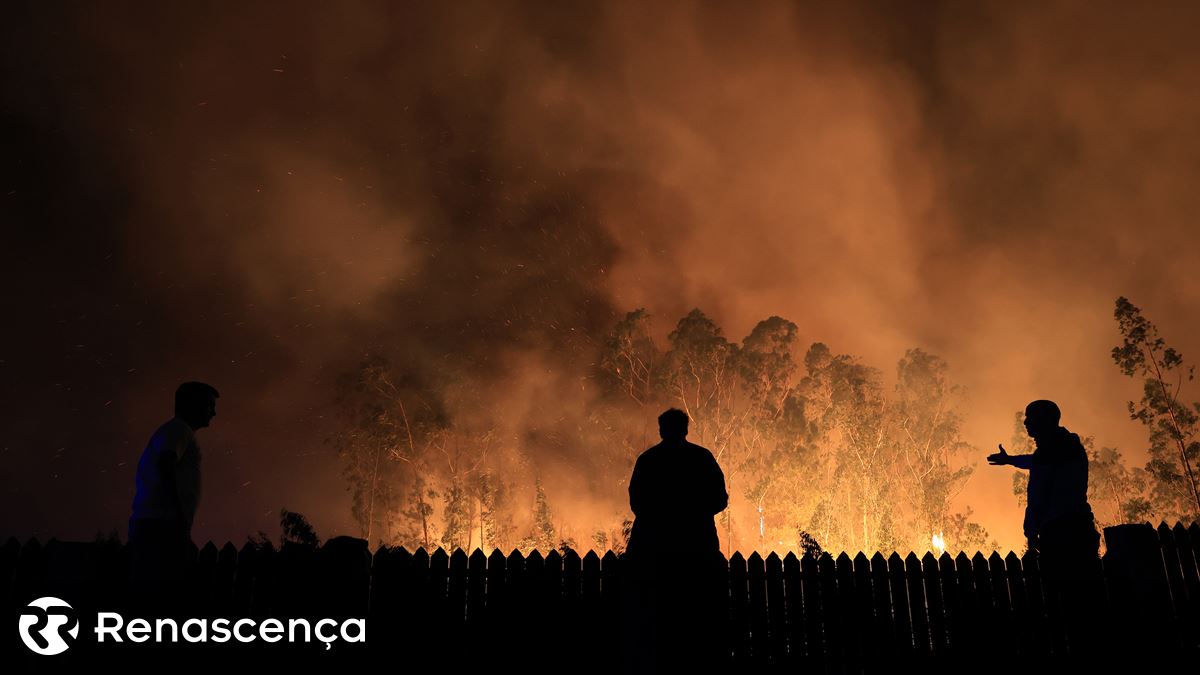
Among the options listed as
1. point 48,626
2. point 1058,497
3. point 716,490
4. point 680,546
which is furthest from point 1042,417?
point 48,626

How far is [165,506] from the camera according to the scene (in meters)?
5.91

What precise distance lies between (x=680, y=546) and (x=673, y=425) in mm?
996

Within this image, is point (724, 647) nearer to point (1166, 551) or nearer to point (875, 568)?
point (875, 568)

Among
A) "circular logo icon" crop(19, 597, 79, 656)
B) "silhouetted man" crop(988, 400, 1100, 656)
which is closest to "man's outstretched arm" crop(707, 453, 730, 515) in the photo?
"silhouetted man" crop(988, 400, 1100, 656)

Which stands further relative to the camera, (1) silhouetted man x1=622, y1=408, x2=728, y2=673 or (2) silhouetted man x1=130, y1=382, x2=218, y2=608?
(1) silhouetted man x1=622, y1=408, x2=728, y2=673

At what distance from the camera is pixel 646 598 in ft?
22.3

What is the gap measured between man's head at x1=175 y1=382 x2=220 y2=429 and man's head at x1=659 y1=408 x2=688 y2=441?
370 centimetres

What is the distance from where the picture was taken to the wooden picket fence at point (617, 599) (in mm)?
7559

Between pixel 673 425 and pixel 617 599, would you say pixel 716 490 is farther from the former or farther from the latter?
pixel 617 599

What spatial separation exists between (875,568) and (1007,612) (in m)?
1.58

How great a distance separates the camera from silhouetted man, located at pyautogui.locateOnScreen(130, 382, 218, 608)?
19.3 feet

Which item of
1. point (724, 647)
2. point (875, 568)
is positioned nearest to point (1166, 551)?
point (875, 568)

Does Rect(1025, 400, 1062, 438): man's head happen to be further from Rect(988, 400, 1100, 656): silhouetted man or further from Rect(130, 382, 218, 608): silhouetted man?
Rect(130, 382, 218, 608): silhouetted man

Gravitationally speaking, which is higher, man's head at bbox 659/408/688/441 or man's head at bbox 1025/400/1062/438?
man's head at bbox 1025/400/1062/438
